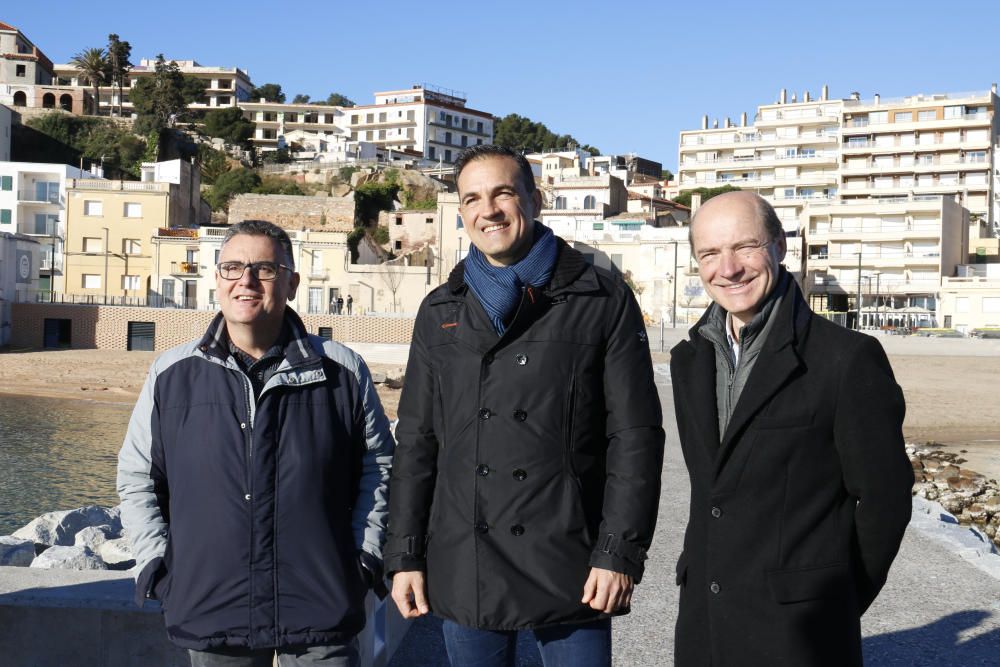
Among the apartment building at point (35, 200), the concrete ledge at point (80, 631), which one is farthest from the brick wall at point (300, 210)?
the concrete ledge at point (80, 631)

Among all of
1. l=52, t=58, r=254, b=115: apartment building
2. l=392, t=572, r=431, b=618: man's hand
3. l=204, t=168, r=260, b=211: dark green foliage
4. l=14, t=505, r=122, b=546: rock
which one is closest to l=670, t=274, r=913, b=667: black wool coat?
l=392, t=572, r=431, b=618: man's hand

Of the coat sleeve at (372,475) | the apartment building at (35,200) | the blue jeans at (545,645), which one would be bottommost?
the blue jeans at (545,645)

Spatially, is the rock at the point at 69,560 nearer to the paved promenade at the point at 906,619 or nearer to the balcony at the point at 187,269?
the paved promenade at the point at 906,619

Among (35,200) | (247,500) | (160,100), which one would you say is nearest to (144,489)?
(247,500)

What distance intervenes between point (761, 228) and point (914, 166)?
7357cm

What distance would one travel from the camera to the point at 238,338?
294 cm

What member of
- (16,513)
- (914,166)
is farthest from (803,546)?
(914,166)

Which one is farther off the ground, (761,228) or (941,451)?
(761,228)

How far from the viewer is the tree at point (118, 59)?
80938mm

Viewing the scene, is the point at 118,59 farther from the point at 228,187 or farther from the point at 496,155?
the point at 496,155

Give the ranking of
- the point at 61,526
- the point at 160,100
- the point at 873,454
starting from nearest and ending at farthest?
the point at 873,454 → the point at 61,526 → the point at 160,100

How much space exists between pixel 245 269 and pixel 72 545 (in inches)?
213

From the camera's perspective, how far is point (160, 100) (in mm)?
73438

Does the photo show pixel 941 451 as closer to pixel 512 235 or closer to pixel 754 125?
pixel 512 235
